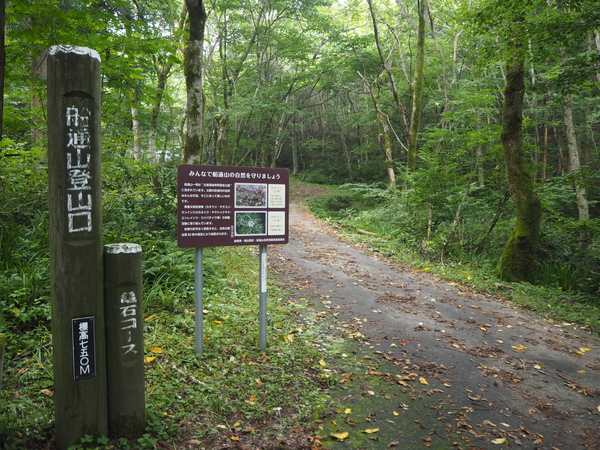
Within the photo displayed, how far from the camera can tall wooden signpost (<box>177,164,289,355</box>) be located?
3.72 metres

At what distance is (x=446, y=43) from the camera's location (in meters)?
18.7

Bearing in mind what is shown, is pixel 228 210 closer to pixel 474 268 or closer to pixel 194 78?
pixel 194 78

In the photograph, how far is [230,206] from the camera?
12.9 feet

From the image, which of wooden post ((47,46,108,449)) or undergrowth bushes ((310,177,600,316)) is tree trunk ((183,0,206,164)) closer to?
wooden post ((47,46,108,449))

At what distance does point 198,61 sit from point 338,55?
1515 cm

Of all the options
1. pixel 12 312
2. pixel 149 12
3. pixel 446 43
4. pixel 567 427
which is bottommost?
pixel 567 427

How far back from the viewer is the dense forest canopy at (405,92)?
17.3ft

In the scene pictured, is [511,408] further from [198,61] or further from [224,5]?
[224,5]

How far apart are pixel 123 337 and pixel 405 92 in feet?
76.7

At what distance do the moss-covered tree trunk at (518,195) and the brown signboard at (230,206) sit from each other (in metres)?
6.61

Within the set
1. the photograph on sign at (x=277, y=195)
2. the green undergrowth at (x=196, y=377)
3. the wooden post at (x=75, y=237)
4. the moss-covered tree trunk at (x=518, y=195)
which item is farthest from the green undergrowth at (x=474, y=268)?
the wooden post at (x=75, y=237)

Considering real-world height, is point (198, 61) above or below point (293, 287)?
above

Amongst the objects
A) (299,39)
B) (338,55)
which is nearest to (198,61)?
→ (299,39)

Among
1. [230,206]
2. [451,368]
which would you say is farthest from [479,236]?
[230,206]
